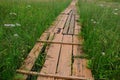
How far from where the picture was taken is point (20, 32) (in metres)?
4.98

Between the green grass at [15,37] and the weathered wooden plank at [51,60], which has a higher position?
the green grass at [15,37]

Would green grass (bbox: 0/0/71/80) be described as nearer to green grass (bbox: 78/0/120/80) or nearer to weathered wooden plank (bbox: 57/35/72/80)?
weathered wooden plank (bbox: 57/35/72/80)

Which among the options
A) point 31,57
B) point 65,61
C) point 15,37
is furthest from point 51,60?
point 15,37

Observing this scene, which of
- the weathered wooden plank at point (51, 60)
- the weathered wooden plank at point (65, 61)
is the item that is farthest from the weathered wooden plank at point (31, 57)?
the weathered wooden plank at point (65, 61)

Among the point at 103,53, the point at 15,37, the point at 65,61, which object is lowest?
the point at 65,61

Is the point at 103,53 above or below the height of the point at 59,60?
above

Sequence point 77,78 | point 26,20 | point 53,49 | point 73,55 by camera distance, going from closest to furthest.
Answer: point 77,78, point 73,55, point 53,49, point 26,20

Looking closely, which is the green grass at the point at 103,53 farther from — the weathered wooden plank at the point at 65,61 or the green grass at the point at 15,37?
the green grass at the point at 15,37

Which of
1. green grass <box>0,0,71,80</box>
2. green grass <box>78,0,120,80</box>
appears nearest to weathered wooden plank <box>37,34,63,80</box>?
green grass <box>0,0,71,80</box>

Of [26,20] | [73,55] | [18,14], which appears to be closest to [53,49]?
[73,55]

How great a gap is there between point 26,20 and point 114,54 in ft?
9.88

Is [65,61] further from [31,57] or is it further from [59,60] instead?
[31,57]

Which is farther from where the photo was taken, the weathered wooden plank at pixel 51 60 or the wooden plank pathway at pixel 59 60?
the weathered wooden plank at pixel 51 60

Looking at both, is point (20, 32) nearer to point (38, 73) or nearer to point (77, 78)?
point (38, 73)
